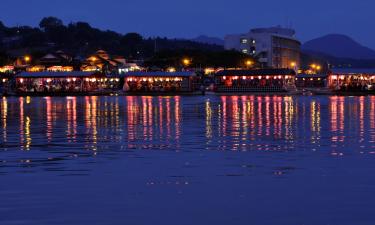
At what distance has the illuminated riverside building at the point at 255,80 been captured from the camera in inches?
3024

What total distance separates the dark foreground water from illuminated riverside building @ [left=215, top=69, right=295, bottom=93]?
5356 centimetres

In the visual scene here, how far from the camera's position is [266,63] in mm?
134750

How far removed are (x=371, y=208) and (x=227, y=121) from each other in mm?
19306

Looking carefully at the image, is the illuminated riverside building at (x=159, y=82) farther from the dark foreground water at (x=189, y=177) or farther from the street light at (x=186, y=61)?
the dark foreground water at (x=189, y=177)

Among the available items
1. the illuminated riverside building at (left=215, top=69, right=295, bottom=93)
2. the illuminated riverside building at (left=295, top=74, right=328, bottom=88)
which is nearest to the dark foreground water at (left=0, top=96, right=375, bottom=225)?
the illuminated riverside building at (left=215, top=69, right=295, bottom=93)

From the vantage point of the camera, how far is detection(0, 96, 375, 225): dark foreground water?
939 cm

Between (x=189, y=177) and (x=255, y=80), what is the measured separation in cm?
6652

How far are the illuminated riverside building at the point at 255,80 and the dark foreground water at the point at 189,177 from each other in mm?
53561

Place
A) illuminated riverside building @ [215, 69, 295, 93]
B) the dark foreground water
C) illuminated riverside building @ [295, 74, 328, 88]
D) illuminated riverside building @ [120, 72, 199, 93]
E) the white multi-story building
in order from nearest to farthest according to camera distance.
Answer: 1. the dark foreground water
2. illuminated riverside building @ [120, 72, 199, 93]
3. illuminated riverside building @ [215, 69, 295, 93]
4. illuminated riverside building @ [295, 74, 328, 88]
5. the white multi-story building

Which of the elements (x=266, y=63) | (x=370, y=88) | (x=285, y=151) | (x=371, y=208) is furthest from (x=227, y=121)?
(x=266, y=63)

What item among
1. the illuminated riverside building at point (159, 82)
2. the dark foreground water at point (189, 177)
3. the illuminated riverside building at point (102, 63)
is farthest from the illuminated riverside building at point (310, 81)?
the dark foreground water at point (189, 177)

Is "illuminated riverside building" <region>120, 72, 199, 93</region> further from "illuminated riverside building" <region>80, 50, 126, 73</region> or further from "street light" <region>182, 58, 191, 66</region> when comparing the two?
"street light" <region>182, 58, 191, 66</region>

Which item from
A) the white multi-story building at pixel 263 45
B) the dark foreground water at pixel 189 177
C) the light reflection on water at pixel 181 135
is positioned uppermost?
the white multi-story building at pixel 263 45

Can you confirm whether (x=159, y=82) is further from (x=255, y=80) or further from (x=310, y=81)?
(x=310, y=81)
